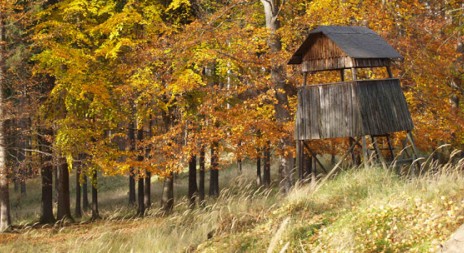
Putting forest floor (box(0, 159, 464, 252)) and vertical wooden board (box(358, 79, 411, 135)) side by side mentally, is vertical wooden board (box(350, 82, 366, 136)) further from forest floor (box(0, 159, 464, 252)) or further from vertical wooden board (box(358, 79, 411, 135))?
forest floor (box(0, 159, 464, 252))

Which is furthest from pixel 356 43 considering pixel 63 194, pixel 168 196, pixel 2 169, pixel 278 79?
pixel 63 194

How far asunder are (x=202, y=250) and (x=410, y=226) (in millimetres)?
3339

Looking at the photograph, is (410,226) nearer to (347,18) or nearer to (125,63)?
(347,18)

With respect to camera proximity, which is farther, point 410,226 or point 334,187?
point 334,187

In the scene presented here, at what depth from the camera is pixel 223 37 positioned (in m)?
19.1

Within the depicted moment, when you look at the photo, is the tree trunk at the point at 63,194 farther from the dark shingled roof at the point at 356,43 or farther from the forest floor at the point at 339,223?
the dark shingled roof at the point at 356,43

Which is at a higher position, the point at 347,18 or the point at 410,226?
the point at 347,18

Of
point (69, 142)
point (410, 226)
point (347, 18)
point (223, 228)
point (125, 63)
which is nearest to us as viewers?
point (410, 226)

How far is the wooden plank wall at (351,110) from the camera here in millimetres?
15039

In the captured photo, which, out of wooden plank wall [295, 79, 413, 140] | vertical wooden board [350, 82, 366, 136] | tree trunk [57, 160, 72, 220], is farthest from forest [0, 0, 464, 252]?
vertical wooden board [350, 82, 366, 136]

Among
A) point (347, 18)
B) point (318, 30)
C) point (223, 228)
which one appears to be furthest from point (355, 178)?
point (347, 18)

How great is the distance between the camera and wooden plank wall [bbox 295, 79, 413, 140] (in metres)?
15.0

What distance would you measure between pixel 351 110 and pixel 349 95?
0.41 m

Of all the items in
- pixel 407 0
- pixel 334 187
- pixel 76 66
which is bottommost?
pixel 334 187
